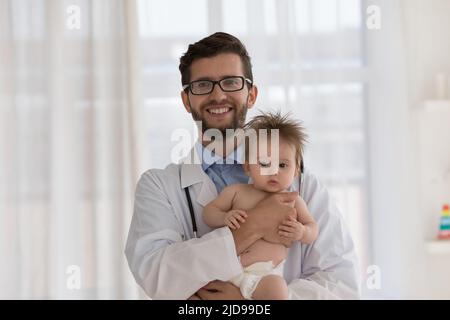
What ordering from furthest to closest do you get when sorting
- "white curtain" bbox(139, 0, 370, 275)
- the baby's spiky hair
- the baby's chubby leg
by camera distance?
"white curtain" bbox(139, 0, 370, 275) < the baby's spiky hair < the baby's chubby leg

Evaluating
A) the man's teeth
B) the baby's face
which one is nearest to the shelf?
the baby's face

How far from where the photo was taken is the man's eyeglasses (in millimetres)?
1327

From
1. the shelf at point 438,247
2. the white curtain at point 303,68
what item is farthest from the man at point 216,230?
the shelf at point 438,247

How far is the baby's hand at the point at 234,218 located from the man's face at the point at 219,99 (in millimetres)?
211

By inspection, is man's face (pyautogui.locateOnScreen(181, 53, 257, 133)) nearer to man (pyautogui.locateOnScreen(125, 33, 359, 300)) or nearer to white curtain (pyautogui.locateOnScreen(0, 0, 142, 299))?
man (pyautogui.locateOnScreen(125, 33, 359, 300))

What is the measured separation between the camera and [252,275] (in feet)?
4.06

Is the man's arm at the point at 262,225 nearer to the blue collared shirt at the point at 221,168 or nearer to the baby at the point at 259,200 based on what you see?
the baby at the point at 259,200

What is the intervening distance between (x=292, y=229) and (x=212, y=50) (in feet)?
1.52

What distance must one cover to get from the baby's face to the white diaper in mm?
174

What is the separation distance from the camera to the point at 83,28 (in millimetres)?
2615

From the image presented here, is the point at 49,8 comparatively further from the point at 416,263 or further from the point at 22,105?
the point at 416,263

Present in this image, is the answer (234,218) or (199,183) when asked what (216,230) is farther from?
(199,183)

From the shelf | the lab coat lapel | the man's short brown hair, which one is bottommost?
the shelf

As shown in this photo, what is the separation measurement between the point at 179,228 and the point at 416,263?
164 cm
